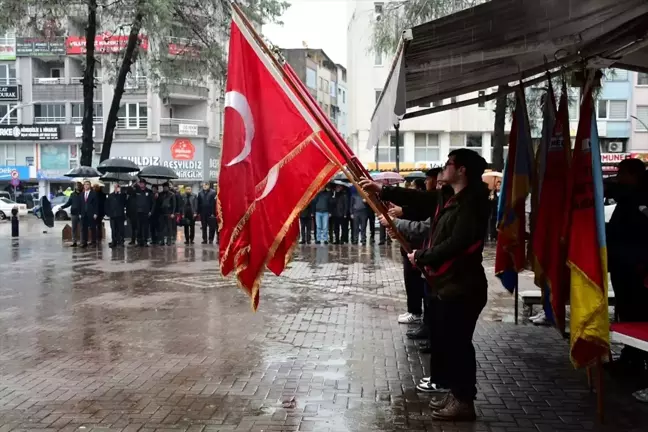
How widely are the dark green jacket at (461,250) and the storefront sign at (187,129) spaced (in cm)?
4798

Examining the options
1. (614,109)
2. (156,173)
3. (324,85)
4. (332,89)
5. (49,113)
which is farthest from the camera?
(332,89)

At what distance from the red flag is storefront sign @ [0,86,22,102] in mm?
54688

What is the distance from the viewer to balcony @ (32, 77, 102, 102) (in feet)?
173

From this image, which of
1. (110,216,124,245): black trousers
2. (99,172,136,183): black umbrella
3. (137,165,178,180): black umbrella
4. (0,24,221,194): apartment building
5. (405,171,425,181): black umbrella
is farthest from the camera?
(0,24,221,194): apartment building

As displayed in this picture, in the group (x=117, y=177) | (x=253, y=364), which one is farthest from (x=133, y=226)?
(x=253, y=364)

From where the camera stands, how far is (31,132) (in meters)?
53.0

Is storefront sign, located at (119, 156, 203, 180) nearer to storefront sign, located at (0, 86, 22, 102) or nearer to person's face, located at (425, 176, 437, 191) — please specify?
storefront sign, located at (0, 86, 22, 102)

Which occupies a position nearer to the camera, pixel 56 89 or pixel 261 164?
pixel 261 164

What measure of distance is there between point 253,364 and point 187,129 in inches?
1827

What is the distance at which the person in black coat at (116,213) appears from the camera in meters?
19.6

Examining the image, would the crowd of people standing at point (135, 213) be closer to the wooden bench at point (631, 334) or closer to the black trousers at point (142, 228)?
the black trousers at point (142, 228)

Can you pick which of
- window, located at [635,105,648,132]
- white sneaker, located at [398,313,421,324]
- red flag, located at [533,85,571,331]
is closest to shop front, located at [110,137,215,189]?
window, located at [635,105,648,132]

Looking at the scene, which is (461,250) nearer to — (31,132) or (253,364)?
(253,364)

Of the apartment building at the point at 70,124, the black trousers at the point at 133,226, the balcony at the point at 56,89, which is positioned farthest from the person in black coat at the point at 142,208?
the balcony at the point at 56,89
